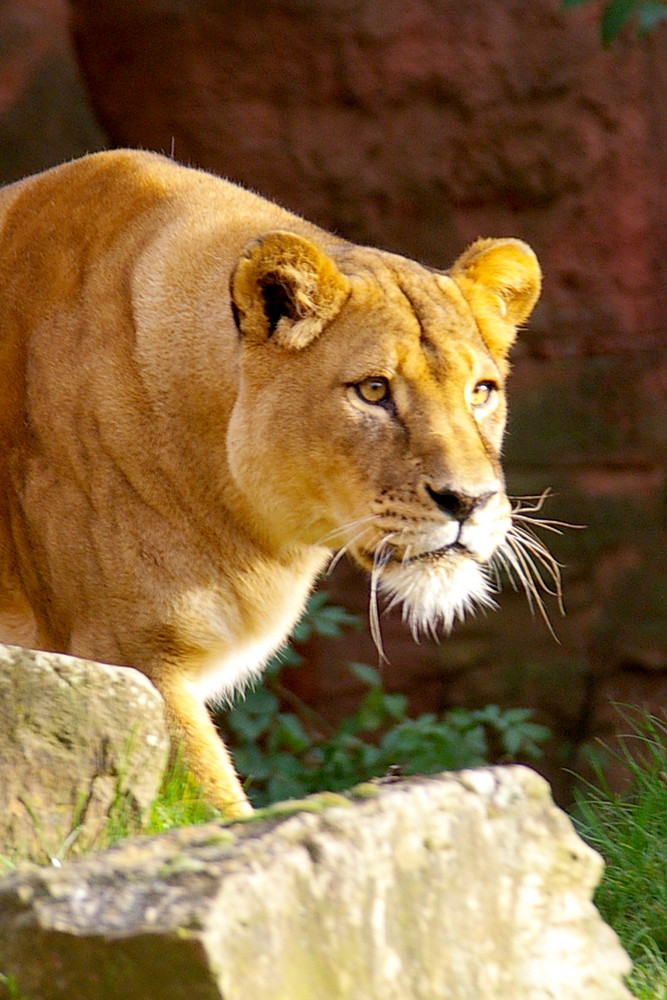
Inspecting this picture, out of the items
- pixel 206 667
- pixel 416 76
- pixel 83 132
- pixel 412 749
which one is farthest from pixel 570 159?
pixel 206 667

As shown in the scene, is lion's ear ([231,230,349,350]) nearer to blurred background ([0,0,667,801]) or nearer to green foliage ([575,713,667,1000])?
green foliage ([575,713,667,1000])

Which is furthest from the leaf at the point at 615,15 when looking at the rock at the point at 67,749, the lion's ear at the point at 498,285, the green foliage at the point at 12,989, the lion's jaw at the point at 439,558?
the green foliage at the point at 12,989

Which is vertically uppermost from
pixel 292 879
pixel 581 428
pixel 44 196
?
pixel 44 196

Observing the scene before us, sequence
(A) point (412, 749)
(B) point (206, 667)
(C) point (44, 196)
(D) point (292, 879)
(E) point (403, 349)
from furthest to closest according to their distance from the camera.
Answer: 1. (A) point (412, 749)
2. (C) point (44, 196)
3. (B) point (206, 667)
4. (E) point (403, 349)
5. (D) point (292, 879)

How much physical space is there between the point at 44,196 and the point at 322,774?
209 centimetres

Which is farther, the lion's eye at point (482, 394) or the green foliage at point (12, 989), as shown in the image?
the lion's eye at point (482, 394)

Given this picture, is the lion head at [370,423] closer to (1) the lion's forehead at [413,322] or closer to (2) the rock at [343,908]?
(1) the lion's forehead at [413,322]

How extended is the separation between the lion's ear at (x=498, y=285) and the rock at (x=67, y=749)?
1486mm

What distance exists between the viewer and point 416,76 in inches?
256

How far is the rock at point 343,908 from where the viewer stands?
5.46 feet

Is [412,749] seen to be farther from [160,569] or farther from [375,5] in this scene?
[375,5]

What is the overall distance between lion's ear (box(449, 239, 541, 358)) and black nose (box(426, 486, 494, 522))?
24.2 inches

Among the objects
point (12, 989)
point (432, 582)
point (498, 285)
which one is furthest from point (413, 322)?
point (12, 989)

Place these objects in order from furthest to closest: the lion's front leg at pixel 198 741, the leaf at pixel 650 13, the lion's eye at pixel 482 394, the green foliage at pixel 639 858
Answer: the leaf at pixel 650 13 → the lion's eye at pixel 482 394 → the lion's front leg at pixel 198 741 → the green foliage at pixel 639 858
